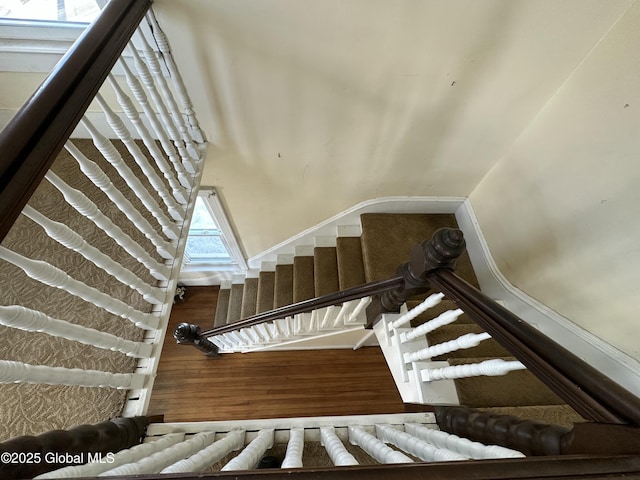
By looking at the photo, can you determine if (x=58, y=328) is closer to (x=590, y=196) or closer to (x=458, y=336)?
(x=458, y=336)

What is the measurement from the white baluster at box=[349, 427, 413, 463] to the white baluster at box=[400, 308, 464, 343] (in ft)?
1.47

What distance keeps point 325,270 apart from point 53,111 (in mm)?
2107

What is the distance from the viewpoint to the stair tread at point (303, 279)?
8.11 feet

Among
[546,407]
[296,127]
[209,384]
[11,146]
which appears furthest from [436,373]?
[209,384]

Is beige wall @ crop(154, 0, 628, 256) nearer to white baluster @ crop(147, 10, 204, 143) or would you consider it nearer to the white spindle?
white baluster @ crop(147, 10, 204, 143)

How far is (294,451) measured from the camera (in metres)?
0.74

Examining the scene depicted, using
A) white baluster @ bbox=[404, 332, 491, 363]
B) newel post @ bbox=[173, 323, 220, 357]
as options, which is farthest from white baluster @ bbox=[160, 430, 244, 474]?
newel post @ bbox=[173, 323, 220, 357]

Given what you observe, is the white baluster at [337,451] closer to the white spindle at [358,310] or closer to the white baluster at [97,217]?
the white spindle at [358,310]

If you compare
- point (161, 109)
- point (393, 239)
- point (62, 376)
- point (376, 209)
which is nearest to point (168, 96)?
point (161, 109)

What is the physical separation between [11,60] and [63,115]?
115 cm

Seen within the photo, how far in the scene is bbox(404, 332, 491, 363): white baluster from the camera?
2.88 feet

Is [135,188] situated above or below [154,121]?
below

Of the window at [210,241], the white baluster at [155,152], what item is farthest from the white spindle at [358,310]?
the window at [210,241]

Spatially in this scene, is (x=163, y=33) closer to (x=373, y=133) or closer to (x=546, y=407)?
(x=373, y=133)
